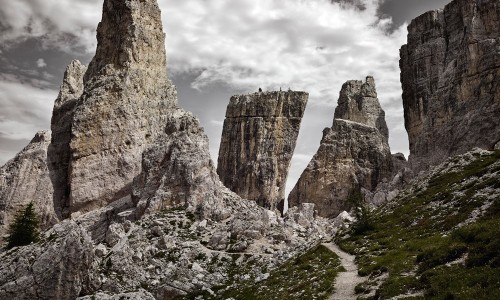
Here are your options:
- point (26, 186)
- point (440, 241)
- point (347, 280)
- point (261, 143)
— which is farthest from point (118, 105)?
point (440, 241)

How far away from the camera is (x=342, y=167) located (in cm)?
15700

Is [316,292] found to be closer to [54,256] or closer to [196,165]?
[54,256]

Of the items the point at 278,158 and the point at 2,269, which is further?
the point at 278,158

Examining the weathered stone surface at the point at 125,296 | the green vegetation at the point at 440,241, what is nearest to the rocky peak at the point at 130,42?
the weathered stone surface at the point at 125,296

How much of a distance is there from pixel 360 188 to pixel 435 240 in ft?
392

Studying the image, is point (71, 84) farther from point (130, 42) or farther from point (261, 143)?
point (261, 143)

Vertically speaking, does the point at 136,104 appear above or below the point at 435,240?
above

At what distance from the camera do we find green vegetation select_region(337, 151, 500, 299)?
2180 centimetres

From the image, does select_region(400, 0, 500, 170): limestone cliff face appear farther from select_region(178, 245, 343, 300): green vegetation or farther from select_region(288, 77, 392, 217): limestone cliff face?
select_region(178, 245, 343, 300): green vegetation

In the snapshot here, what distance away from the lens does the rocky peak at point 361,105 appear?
175125 millimetres

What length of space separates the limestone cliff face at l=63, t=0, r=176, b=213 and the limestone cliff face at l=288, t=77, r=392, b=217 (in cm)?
6641

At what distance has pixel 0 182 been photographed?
9981 cm

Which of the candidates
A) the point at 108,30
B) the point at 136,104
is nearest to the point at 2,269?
the point at 136,104

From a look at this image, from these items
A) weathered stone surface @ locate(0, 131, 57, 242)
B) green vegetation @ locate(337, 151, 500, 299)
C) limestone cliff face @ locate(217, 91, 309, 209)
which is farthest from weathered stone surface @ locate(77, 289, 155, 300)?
limestone cliff face @ locate(217, 91, 309, 209)
